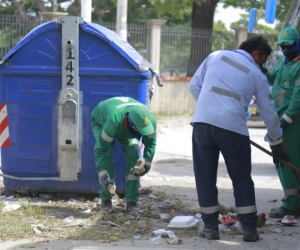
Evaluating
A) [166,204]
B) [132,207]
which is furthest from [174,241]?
[166,204]

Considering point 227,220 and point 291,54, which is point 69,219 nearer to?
point 227,220

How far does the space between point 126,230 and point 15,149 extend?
1891 millimetres

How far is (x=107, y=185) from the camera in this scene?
6.29m

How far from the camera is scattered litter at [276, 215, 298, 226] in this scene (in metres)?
6.40

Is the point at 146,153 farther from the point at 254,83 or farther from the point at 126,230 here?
the point at 254,83

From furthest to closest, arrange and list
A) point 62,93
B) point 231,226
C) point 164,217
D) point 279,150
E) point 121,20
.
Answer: point 121,20 < point 62,93 < point 164,217 < point 231,226 < point 279,150

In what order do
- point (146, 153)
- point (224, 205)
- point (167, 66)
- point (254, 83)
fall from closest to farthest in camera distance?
point (254, 83), point (146, 153), point (224, 205), point (167, 66)

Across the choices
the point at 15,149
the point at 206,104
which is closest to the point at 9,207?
the point at 15,149

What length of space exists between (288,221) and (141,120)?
5.64 ft

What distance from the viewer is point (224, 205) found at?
6.95 metres

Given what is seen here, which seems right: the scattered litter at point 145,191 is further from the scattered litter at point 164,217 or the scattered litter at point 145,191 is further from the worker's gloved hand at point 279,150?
the worker's gloved hand at point 279,150

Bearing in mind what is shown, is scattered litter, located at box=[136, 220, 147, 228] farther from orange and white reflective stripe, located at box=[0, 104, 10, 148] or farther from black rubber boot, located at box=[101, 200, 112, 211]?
orange and white reflective stripe, located at box=[0, 104, 10, 148]

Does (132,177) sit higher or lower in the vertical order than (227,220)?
higher

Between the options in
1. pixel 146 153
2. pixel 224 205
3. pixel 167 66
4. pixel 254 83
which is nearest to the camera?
pixel 254 83
